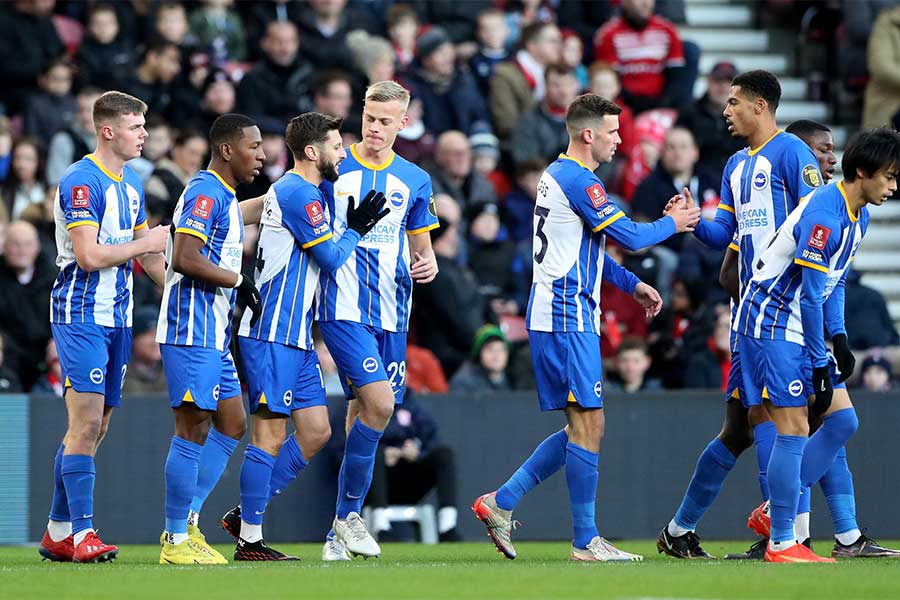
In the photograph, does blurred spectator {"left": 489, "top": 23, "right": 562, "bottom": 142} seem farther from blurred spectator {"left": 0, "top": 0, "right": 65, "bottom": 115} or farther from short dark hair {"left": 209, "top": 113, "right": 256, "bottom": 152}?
short dark hair {"left": 209, "top": 113, "right": 256, "bottom": 152}

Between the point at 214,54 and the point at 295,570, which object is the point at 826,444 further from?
the point at 214,54

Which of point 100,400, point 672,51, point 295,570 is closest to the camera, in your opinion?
point 295,570

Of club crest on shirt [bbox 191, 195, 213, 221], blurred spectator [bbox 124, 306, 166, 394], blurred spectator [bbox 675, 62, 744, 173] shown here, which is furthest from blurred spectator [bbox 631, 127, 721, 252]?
club crest on shirt [bbox 191, 195, 213, 221]

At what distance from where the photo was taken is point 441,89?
54.6ft

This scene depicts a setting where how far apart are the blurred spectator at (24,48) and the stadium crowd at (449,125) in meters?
0.02

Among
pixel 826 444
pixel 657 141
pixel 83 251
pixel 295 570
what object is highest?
pixel 657 141

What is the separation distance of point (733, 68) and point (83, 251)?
957 cm

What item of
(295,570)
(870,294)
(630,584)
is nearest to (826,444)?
(630,584)

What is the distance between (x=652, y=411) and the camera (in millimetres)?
12906

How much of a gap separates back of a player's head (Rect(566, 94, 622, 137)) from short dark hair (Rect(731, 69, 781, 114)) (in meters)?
0.75

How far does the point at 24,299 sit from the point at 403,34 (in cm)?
531

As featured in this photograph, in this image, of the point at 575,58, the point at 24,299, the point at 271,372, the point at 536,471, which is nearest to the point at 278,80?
the point at 575,58

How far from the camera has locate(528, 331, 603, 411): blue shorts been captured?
9242 millimetres

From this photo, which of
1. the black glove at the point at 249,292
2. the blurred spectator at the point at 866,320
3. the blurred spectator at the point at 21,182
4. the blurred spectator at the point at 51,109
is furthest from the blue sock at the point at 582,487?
the blurred spectator at the point at 51,109
